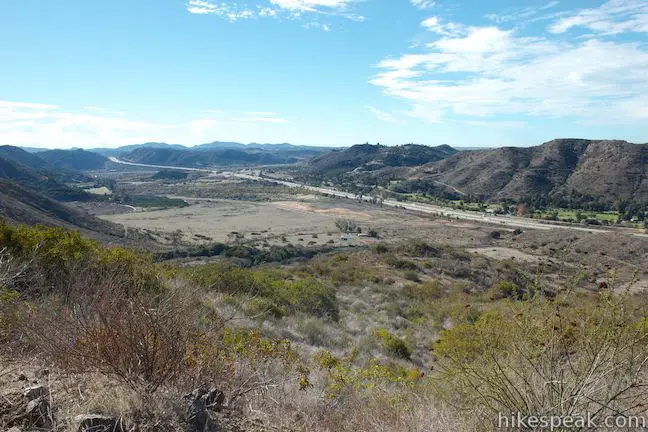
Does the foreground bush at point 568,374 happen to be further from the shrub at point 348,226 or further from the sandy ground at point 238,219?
the shrub at point 348,226

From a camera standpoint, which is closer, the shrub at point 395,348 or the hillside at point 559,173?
the shrub at point 395,348

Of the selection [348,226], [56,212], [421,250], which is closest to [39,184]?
[56,212]

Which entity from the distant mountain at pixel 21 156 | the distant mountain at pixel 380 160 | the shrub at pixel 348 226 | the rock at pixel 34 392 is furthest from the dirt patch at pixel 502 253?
the distant mountain at pixel 21 156

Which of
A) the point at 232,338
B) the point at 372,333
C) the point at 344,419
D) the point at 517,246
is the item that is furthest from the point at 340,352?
the point at 517,246

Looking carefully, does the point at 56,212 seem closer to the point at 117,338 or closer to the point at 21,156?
the point at 117,338

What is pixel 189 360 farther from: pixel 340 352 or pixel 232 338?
pixel 340 352

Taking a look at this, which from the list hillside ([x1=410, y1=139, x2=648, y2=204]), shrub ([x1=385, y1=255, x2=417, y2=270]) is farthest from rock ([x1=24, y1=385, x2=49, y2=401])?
hillside ([x1=410, y1=139, x2=648, y2=204])
